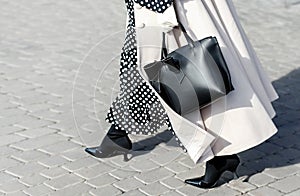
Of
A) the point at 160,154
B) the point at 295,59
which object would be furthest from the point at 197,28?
the point at 295,59

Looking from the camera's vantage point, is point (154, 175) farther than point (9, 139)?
No

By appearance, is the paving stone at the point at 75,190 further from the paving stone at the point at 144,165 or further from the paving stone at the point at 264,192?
the paving stone at the point at 264,192

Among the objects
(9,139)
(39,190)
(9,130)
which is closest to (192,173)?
(39,190)

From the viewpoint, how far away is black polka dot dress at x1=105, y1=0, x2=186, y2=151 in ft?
14.3

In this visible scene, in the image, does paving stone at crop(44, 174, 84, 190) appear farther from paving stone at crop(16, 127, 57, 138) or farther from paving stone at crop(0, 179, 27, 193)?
paving stone at crop(16, 127, 57, 138)

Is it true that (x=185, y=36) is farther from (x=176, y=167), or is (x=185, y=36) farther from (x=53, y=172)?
(x=53, y=172)

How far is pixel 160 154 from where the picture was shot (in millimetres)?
4840

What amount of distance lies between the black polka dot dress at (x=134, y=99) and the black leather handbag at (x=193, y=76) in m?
0.40

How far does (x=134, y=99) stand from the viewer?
14.6 feet

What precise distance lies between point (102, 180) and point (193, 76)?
0.99 meters

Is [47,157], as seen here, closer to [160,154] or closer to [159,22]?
[160,154]

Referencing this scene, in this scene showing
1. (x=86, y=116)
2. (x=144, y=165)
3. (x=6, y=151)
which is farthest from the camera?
(x=86, y=116)

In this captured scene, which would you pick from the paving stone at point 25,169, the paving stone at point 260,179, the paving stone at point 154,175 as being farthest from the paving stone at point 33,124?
the paving stone at point 260,179

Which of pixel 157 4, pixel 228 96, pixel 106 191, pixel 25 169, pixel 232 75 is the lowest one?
pixel 106 191
